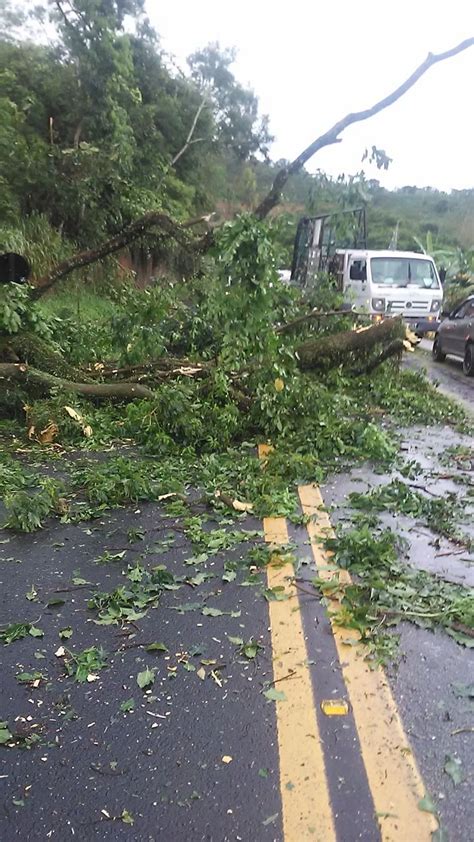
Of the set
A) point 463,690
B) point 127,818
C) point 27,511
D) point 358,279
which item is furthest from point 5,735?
point 358,279

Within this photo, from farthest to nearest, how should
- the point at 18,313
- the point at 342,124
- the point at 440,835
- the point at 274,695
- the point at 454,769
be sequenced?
the point at 342,124, the point at 18,313, the point at 274,695, the point at 454,769, the point at 440,835

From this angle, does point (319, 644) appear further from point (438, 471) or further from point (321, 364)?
point (321, 364)

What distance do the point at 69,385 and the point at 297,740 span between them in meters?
5.27

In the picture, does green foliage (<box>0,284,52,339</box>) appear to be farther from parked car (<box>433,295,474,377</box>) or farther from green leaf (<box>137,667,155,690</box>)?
parked car (<box>433,295,474,377</box>)

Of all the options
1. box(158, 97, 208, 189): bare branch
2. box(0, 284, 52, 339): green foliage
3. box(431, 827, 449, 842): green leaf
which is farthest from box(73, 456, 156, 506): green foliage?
box(158, 97, 208, 189): bare branch

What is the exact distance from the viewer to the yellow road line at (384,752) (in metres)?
2.10

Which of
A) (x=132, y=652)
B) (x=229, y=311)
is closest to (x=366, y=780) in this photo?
(x=132, y=652)

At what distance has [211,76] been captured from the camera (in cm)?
3281

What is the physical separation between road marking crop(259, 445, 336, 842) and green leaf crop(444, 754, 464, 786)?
41 cm

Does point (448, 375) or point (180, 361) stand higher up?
point (180, 361)

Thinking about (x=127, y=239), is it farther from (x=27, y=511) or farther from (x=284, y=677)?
(x=284, y=677)

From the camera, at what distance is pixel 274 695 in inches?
106

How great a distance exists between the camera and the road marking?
6.88 ft

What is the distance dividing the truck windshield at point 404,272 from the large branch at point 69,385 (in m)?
9.59
